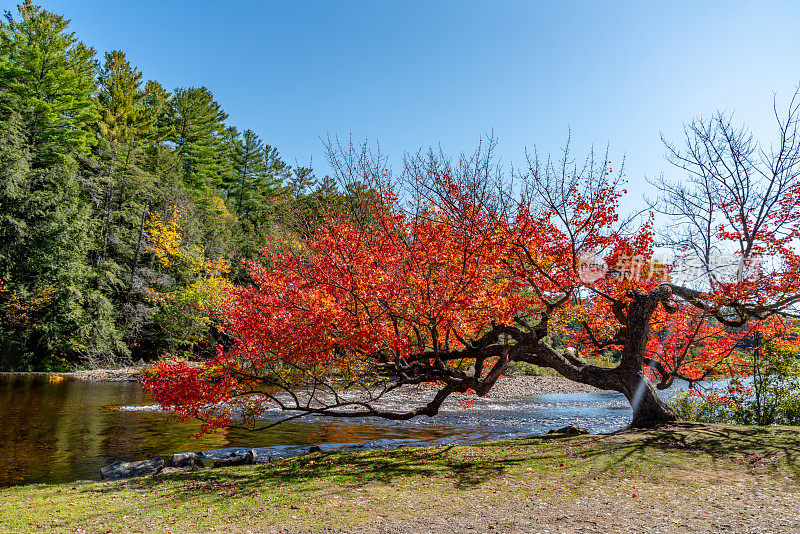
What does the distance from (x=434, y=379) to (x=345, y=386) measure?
2531mm

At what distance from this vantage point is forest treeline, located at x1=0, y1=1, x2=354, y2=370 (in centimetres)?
2862

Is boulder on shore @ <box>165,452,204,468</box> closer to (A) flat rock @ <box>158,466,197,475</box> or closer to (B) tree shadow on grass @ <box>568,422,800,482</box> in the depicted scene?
(A) flat rock @ <box>158,466,197,475</box>

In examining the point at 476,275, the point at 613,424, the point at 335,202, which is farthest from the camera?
the point at 335,202

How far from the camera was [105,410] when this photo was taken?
17625 millimetres

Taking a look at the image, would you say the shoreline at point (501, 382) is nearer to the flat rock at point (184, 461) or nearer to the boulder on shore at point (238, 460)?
the boulder on shore at point (238, 460)

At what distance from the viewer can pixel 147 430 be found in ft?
49.0

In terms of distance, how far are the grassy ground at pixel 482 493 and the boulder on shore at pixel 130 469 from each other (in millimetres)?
844

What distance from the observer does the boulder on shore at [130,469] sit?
32.5 ft

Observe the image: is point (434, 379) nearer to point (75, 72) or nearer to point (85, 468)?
point (85, 468)

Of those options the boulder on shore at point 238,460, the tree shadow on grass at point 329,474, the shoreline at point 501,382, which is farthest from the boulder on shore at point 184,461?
the shoreline at point 501,382

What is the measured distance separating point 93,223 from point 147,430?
22915 mm

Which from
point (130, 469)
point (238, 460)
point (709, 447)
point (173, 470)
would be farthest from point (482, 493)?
point (130, 469)

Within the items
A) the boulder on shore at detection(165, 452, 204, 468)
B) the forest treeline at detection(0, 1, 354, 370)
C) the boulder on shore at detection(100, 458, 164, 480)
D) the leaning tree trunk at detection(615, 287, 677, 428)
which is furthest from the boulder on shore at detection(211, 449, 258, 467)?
the forest treeline at detection(0, 1, 354, 370)

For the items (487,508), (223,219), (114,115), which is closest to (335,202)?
(487,508)
